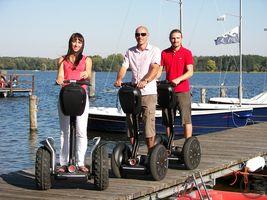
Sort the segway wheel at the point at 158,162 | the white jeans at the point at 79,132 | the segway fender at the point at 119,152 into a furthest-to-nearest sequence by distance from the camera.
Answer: the segway fender at the point at 119,152, the segway wheel at the point at 158,162, the white jeans at the point at 79,132

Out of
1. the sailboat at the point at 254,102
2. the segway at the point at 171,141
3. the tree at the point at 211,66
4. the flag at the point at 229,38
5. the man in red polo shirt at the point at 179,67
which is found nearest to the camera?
the segway at the point at 171,141

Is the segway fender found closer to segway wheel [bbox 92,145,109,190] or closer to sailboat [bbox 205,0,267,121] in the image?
segway wheel [bbox 92,145,109,190]

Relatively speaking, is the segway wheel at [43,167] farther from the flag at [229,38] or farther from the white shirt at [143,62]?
the flag at [229,38]

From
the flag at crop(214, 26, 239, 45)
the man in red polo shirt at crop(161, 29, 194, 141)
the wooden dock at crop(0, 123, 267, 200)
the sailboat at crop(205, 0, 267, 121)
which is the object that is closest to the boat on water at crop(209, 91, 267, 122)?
the sailboat at crop(205, 0, 267, 121)

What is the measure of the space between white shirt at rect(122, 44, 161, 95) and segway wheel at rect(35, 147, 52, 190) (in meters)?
1.46

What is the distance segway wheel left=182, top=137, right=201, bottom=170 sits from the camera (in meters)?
7.84

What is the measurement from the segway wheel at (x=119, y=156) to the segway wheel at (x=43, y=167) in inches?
38.9

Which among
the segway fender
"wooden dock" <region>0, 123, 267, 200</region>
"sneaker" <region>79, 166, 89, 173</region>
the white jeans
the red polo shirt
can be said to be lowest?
"wooden dock" <region>0, 123, 267, 200</region>

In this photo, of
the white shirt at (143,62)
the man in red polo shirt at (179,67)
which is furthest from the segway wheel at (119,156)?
the man in red polo shirt at (179,67)

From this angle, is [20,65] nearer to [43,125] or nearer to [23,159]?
[43,125]

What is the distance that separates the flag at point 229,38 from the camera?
21.0 meters

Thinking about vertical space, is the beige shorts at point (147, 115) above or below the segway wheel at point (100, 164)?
above

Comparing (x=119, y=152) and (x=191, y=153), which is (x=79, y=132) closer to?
(x=119, y=152)

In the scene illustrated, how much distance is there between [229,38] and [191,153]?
13.7 m
